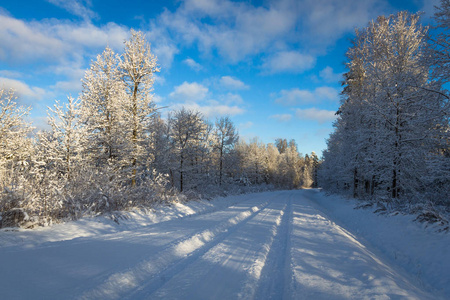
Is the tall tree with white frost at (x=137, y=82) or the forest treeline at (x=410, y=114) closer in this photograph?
the forest treeline at (x=410, y=114)

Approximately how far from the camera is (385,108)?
11875 mm

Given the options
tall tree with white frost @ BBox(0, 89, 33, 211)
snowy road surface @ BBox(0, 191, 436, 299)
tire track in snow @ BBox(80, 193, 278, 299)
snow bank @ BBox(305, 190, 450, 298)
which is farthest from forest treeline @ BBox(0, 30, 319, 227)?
snow bank @ BBox(305, 190, 450, 298)

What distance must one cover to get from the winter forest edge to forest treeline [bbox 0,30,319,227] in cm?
5

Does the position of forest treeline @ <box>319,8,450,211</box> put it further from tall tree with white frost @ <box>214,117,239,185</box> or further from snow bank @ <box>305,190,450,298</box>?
tall tree with white frost @ <box>214,117,239,185</box>

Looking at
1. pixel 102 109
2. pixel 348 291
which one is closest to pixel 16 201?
pixel 348 291

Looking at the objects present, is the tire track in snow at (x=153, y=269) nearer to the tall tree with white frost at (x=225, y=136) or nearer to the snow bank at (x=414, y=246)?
the snow bank at (x=414, y=246)

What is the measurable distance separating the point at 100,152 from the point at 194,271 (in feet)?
45.4

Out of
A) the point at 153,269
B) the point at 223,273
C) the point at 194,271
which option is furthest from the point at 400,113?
the point at 153,269

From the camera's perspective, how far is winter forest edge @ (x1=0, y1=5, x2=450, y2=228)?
299 inches

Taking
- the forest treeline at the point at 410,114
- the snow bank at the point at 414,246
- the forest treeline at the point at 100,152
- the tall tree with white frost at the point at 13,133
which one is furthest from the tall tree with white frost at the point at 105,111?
the forest treeline at the point at 410,114

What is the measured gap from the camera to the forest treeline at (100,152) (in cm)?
699

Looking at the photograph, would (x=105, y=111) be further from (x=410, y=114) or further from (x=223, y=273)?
(x=410, y=114)

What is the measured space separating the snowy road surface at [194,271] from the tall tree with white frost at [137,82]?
32.6ft

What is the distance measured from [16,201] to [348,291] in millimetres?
8390
